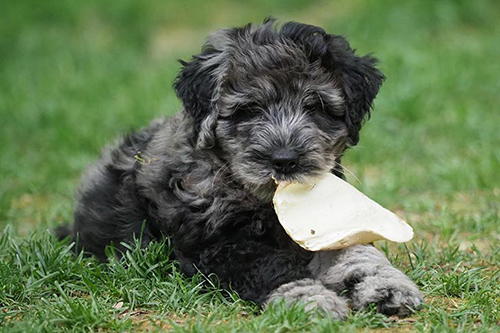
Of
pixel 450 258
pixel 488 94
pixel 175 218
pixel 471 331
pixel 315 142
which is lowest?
pixel 488 94

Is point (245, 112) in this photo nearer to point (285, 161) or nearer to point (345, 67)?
point (285, 161)

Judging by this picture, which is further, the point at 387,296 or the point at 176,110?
the point at 176,110

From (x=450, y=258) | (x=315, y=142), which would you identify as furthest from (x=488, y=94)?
(x=315, y=142)

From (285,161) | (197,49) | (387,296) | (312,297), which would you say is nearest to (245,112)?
(285,161)

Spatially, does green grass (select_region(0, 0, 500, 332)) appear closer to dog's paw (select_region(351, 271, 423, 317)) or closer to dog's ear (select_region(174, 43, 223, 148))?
dog's paw (select_region(351, 271, 423, 317))

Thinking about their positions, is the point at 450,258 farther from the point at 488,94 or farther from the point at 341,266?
the point at 488,94

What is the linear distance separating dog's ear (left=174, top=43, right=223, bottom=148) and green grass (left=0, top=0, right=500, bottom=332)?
3.05 feet

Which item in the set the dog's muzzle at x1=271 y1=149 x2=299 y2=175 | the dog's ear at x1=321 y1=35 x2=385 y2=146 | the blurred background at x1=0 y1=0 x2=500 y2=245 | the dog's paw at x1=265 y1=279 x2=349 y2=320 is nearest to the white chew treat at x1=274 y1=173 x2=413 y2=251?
the dog's muzzle at x1=271 y1=149 x2=299 y2=175

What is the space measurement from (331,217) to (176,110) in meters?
2.45

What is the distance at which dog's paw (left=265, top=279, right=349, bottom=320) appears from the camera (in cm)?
457

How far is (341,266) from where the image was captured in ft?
16.5

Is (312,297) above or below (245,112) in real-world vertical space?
below

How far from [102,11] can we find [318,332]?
543 inches

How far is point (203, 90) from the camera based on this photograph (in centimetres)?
536
